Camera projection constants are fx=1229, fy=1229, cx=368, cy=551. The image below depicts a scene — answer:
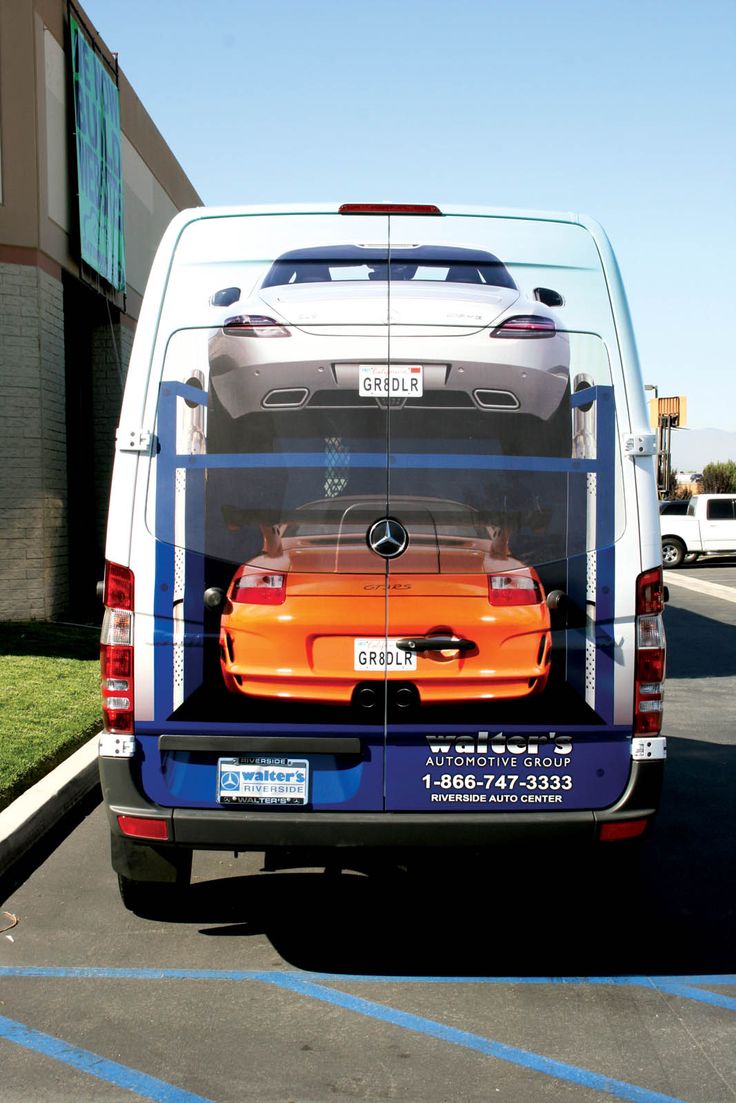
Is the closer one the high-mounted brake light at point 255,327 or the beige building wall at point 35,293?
the high-mounted brake light at point 255,327

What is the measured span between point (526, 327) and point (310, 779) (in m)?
1.79

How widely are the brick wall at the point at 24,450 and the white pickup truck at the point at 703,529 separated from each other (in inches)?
878

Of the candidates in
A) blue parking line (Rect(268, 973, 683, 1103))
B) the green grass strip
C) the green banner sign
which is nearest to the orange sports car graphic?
blue parking line (Rect(268, 973, 683, 1103))

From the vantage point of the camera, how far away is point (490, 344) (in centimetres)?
440

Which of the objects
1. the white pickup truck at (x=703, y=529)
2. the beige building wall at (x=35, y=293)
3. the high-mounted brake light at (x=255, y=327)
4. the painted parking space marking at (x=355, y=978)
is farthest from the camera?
the white pickup truck at (x=703, y=529)

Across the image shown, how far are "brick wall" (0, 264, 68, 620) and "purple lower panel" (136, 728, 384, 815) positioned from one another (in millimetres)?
9863

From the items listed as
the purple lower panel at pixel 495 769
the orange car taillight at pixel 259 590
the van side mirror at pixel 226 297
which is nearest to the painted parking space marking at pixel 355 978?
the purple lower panel at pixel 495 769

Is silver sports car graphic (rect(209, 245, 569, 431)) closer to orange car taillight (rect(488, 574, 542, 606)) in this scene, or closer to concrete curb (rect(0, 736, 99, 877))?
orange car taillight (rect(488, 574, 542, 606))

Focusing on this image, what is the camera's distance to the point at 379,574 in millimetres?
4293

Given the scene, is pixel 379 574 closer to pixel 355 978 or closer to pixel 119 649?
pixel 119 649

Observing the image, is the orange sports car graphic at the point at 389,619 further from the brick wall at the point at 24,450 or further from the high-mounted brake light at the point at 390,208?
the brick wall at the point at 24,450

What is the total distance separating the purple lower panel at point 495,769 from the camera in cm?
432

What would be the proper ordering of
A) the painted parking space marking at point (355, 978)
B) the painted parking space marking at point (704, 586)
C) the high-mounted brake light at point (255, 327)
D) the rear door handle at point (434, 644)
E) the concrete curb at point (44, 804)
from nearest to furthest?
the rear door handle at point (434, 644) < the high-mounted brake light at point (255, 327) < the painted parking space marking at point (355, 978) < the concrete curb at point (44, 804) < the painted parking space marking at point (704, 586)

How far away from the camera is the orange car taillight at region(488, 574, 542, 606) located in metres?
4.31
